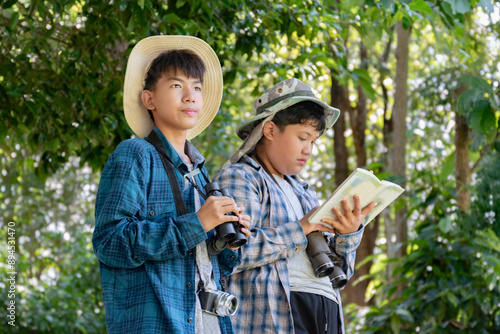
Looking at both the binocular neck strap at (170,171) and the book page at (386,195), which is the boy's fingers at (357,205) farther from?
the binocular neck strap at (170,171)

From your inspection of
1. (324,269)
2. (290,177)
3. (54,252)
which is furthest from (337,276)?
(54,252)

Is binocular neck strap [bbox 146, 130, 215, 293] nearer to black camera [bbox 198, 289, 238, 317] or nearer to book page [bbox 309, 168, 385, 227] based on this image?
black camera [bbox 198, 289, 238, 317]

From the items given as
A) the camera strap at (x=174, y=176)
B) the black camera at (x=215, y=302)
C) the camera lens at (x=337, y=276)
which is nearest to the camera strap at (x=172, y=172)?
the camera strap at (x=174, y=176)

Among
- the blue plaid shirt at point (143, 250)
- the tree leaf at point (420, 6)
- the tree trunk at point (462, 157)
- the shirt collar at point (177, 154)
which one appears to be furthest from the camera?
the tree trunk at point (462, 157)

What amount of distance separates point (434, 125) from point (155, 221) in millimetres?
6801

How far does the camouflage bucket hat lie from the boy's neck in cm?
40

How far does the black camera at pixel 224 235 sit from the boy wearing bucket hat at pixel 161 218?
3 centimetres

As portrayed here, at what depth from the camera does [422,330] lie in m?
5.89

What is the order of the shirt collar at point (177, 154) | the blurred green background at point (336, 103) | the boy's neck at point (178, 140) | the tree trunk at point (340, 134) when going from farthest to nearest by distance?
the tree trunk at point (340, 134) < the blurred green background at point (336, 103) < the boy's neck at point (178, 140) < the shirt collar at point (177, 154)

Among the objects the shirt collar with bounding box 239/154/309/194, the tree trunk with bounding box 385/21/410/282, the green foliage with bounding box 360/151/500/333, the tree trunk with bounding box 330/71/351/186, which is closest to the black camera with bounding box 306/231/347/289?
the shirt collar with bounding box 239/154/309/194

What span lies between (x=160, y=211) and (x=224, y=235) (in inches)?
8.8

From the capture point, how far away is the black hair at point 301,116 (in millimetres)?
2818

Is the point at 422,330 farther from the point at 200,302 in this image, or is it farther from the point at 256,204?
the point at 200,302

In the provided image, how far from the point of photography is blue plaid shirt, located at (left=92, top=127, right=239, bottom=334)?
200cm
